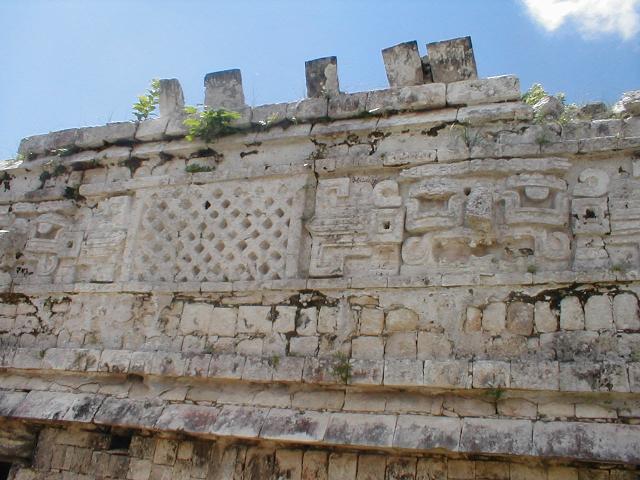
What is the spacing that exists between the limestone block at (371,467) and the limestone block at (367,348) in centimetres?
69

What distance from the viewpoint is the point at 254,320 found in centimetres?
515

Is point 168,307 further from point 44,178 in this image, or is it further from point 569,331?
point 569,331

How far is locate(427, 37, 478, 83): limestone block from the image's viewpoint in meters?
5.54

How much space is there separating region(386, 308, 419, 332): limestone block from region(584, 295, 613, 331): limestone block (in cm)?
115

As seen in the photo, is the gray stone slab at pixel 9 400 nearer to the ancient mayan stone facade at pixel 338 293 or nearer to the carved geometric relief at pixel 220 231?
the ancient mayan stone facade at pixel 338 293

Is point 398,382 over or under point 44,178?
under

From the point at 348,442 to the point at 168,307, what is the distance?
2.05 metres

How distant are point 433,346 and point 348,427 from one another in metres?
0.82

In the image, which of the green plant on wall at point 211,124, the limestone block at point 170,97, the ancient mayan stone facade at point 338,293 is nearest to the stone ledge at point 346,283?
the ancient mayan stone facade at point 338,293

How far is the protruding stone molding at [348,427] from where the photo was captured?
385 cm

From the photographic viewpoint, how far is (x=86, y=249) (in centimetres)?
605

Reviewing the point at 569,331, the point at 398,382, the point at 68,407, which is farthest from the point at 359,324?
the point at 68,407

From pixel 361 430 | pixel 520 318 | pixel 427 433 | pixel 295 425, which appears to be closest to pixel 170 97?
pixel 295 425

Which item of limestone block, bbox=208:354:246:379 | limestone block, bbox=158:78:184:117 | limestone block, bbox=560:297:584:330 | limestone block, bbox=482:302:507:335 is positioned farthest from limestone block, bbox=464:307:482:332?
limestone block, bbox=158:78:184:117
